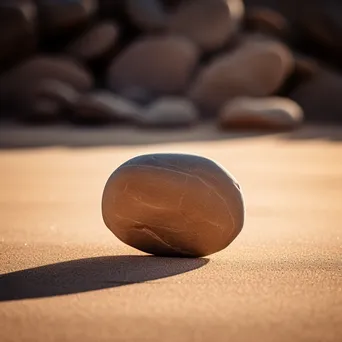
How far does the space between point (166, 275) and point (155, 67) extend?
227 inches

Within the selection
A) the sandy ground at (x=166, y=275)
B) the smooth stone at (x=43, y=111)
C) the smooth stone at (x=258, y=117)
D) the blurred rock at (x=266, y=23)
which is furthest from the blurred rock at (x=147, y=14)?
the sandy ground at (x=166, y=275)

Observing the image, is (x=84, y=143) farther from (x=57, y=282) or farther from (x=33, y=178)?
(x=57, y=282)

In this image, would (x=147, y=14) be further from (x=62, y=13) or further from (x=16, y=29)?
(x=16, y=29)

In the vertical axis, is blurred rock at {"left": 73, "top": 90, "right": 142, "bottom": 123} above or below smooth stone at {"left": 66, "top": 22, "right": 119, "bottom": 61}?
below

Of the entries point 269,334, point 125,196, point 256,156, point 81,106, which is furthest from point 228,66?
point 269,334

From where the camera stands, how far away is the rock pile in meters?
6.43

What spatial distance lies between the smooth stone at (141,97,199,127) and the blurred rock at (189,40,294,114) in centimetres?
68

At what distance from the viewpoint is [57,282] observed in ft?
4.19

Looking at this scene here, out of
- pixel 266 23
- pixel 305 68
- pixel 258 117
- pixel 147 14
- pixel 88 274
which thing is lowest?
pixel 88 274

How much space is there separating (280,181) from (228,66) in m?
3.82

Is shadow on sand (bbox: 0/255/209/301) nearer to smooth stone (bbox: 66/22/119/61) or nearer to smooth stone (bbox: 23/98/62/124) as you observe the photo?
smooth stone (bbox: 23/98/62/124)

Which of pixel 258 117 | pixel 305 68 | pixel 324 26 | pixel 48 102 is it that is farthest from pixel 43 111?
pixel 324 26

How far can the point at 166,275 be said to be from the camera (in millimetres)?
1316

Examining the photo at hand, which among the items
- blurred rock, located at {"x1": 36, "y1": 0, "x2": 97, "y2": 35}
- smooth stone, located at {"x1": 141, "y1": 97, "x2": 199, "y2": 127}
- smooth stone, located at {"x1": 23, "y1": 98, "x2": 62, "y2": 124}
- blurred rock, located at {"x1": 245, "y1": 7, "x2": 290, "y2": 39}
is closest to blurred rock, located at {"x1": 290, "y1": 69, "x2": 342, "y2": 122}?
blurred rock, located at {"x1": 245, "y1": 7, "x2": 290, "y2": 39}
